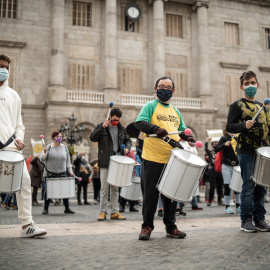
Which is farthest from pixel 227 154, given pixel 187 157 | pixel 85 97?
pixel 85 97

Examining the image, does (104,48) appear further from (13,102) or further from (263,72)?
(13,102)

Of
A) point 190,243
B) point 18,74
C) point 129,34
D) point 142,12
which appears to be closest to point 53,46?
point 18,74

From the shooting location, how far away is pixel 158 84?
460cm

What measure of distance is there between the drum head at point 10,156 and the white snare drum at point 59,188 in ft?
13.2

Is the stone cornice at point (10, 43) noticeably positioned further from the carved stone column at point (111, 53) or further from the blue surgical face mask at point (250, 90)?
the blue surgical face mask at point (250, 90)

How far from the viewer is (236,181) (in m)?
7.85

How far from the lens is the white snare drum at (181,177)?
12.9ft

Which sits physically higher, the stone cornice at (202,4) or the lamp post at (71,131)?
the stone cornice at (202,4)

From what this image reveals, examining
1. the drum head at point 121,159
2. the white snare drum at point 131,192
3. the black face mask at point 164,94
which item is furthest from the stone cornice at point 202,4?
the black face mask at point 164,94

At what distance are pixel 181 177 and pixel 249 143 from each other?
1409 mm

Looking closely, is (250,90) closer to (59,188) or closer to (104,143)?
(104,143)

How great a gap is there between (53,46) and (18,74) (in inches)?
124

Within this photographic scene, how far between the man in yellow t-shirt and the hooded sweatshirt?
5.11ft

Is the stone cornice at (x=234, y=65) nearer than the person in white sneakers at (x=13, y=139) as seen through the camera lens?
No
